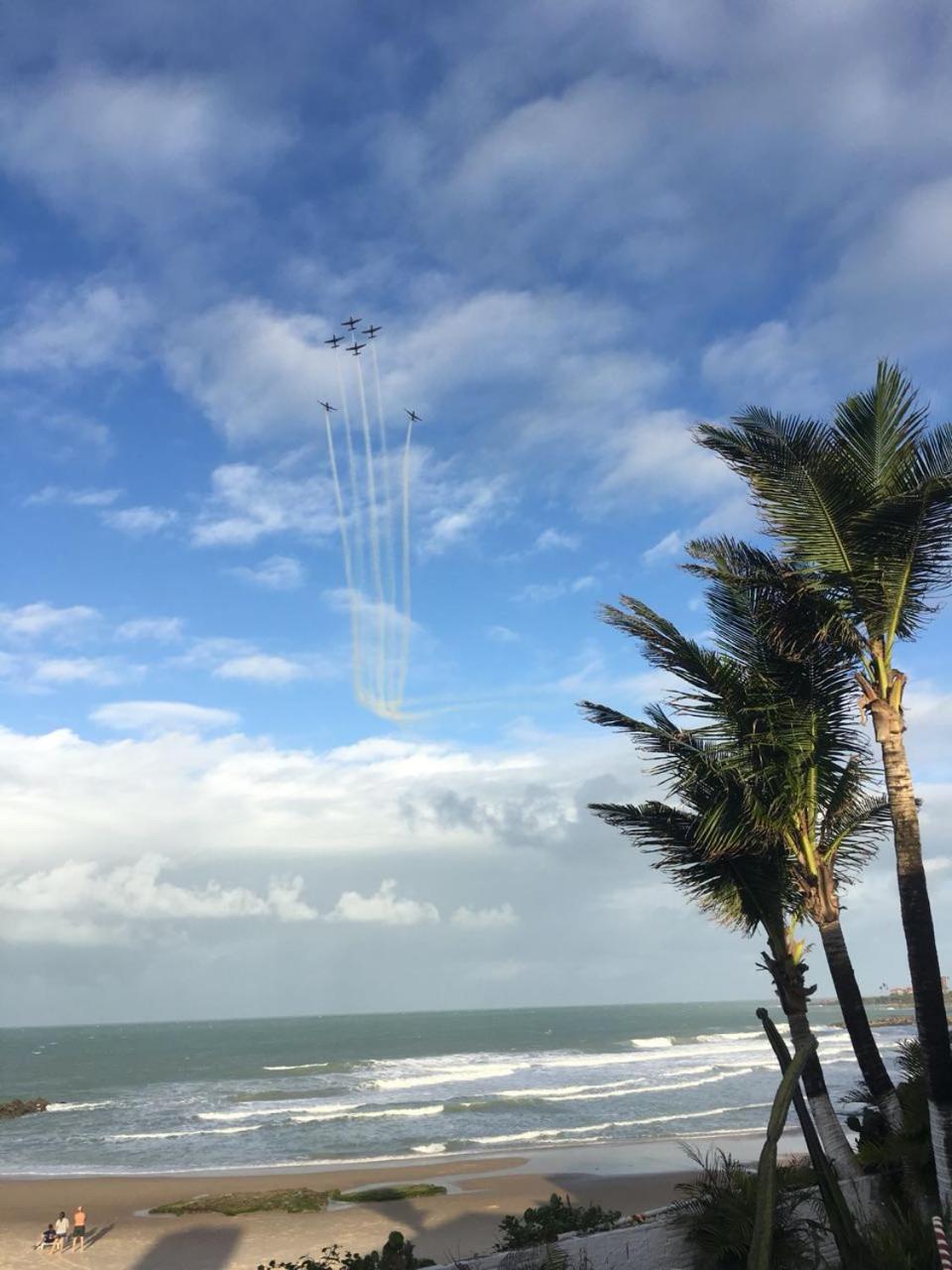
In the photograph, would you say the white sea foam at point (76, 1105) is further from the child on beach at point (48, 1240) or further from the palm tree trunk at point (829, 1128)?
the palm tree trunk at point (829, 1128)

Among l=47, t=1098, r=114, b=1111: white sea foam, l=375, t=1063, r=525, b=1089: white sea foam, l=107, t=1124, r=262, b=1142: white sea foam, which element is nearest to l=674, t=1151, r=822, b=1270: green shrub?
l=107, t=1124, r=262, b=1142: white sea foam

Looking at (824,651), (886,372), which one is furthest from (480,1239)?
(886,372)

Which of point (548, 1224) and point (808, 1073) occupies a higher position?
point (808, 1073)

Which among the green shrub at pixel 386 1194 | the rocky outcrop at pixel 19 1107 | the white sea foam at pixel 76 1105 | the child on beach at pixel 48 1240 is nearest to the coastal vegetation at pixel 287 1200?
the green shrub at pixel 386 1194

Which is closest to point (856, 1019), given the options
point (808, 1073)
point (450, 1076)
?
point (808, 1073)

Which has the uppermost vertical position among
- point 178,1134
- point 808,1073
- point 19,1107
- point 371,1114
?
point 808,1073

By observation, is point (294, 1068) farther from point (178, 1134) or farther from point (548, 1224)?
point (548, 1224)

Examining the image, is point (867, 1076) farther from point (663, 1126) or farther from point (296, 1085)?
point (296, 1085)
